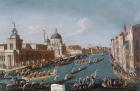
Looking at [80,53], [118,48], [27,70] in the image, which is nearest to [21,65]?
[27,70]

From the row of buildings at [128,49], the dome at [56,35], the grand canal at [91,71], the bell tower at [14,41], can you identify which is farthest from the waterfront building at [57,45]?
the row of buildings at [128,49]

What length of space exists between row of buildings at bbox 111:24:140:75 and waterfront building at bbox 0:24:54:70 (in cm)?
83

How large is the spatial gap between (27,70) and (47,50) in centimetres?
38

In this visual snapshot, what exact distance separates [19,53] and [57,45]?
19.8 inches

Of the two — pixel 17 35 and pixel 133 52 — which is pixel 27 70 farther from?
pixel 133 52

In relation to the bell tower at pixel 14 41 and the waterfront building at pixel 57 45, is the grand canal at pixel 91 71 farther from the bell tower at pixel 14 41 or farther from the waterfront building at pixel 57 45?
the bell tower at pixel 14 41

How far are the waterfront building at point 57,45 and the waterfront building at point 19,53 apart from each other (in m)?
0.06

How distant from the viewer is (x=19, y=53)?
445 cm

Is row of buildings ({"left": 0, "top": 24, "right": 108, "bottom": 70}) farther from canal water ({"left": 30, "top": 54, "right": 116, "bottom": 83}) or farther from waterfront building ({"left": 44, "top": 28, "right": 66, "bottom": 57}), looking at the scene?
canal water ({"left": 30, "top": 54, "right": 116, "bottom": 83})

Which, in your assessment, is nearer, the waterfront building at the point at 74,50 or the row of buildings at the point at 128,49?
the row of buildings at the point at 128,49

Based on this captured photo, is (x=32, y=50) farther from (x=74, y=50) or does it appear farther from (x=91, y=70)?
(x=91, y=70)

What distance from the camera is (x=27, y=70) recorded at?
4598 millimetres

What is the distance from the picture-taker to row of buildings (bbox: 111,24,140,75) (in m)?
4.39

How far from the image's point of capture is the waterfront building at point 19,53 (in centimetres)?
444
